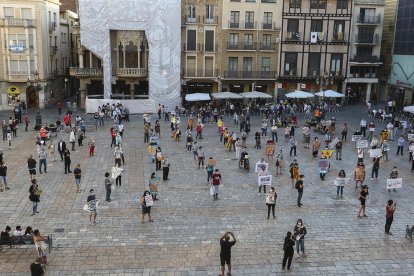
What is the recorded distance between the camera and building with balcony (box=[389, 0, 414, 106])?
5206 cm

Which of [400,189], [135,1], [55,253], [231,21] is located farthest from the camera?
[231,21]

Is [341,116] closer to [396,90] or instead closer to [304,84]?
[304,84]

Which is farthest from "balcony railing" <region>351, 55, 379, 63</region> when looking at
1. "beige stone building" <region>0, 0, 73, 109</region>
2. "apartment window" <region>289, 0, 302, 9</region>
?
"beige stone building" <region>0, 0, 73, 109</region>

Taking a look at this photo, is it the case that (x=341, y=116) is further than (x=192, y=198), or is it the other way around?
(x=341, y=116)

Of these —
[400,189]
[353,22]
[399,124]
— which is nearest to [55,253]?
[400,189]

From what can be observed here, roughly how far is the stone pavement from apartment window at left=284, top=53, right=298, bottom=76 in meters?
27.6

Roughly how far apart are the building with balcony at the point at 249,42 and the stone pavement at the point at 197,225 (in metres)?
26.6

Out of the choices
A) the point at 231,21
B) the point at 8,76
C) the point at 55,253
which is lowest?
the point at 55,253

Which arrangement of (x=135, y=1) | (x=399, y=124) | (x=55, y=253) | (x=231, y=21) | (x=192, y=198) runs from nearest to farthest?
(x=55, y=253), (x=192, y=198), (x=399, y=124), (x=135, y=1), (x=231, y=21)

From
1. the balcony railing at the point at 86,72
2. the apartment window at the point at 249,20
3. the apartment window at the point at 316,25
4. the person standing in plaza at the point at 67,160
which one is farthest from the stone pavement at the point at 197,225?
A: the apartment window at the point at 316,25

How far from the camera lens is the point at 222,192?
895 inches

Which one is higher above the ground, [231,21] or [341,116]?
[231,21]

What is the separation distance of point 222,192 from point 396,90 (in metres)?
39.8

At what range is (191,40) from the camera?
171 feet
